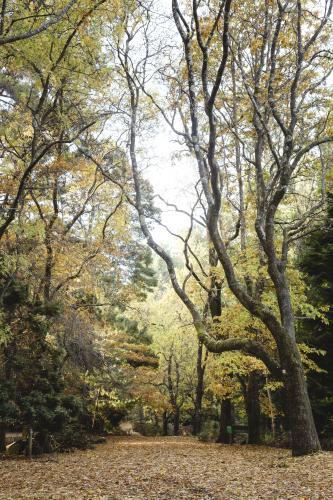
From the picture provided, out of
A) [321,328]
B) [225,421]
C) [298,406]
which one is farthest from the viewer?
[225,421]

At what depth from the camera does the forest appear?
26.5 ft

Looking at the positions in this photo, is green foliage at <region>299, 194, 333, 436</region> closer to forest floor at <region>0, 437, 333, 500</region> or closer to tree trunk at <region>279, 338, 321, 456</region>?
tree trunk at <region>279, 338, 321, 456</region>

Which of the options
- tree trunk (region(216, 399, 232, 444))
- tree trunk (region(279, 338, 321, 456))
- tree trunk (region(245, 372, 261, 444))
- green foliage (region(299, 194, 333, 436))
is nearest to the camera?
tree trunk (region(279, 338, 321, 456))

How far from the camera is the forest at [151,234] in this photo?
26.5 ft

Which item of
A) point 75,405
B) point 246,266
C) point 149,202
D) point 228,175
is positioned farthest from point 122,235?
point 75,405

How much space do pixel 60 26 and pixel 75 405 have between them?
9.44 m

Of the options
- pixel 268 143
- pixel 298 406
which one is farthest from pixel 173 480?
pixel 268 143

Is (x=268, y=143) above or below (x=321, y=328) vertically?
above

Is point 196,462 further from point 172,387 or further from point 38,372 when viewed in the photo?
point 172,387

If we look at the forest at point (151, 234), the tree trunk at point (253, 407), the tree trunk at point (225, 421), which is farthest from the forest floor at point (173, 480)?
the tree trunk at point (225, 421)

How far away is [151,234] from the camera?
977 centimetres

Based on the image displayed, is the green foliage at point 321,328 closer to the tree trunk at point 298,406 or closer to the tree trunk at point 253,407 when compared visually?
the tree trunk at point 253,407

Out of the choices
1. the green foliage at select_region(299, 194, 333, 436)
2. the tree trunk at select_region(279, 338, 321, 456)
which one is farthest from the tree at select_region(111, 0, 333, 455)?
the green foliage at select_region(299, 194, 333, 436)

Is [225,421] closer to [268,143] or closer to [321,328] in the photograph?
[321,328]
